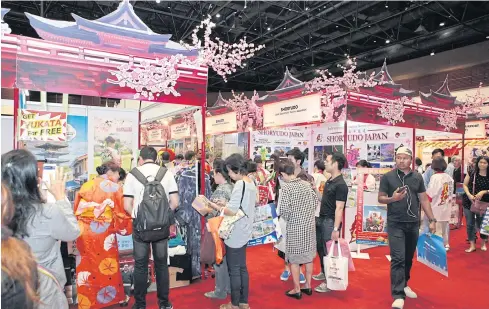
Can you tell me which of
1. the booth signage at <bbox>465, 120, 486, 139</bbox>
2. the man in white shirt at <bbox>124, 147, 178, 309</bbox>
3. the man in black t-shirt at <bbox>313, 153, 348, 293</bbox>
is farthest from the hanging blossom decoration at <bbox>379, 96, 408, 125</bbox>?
the booth signage at <bbox>465, 120, 486, 139</bbox>

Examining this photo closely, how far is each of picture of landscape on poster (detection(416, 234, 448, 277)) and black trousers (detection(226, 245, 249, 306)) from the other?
1.85 meters

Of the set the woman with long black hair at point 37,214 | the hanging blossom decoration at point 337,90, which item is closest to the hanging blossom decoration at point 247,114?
the hanging blossom decoration at point 337,90

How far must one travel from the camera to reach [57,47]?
3107mm

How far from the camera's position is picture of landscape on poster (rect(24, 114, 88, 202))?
3586 mm

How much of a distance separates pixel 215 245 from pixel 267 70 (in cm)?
1283

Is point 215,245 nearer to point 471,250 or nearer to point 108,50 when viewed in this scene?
point 108,50

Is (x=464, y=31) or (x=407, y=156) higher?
(x=464, y=31)

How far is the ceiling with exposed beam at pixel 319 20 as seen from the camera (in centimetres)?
912

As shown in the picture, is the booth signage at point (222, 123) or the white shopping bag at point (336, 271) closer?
the white shopping bag at point (336, 271)

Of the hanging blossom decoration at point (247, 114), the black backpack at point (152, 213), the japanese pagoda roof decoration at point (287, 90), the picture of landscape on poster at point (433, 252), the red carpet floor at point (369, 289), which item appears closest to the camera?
the black backpack at point (152, 213)

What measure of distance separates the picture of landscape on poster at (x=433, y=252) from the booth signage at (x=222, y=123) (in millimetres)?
5474

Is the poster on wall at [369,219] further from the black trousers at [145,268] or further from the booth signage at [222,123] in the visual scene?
the booth signage at [222,123]

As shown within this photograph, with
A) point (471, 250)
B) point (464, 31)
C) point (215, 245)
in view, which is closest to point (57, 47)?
point (215, 245)

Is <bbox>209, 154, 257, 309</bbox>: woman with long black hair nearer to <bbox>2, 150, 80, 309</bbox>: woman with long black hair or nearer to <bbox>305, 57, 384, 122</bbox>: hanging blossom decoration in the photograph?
<bbox>2, 150, 80, 309</bbox>: woman with long black hair
